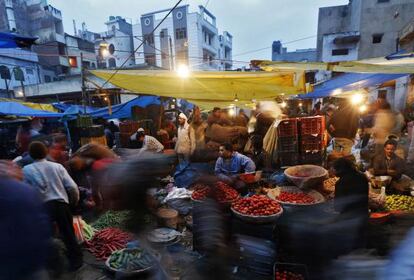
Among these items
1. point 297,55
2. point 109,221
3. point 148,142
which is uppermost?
point 297,55

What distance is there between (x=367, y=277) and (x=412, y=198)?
13.9 feet

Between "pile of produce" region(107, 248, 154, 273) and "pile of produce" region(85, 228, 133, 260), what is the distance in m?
0.57

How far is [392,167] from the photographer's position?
512 cm

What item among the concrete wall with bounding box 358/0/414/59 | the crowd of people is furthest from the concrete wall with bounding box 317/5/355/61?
the crowd of people

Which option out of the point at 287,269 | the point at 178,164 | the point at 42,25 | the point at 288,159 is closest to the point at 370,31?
the point at 288,159

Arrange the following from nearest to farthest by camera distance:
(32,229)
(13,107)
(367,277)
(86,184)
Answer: (367,277)
(32,229)
(86,184)
(13,107)

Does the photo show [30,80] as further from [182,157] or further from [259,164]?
[259,164]

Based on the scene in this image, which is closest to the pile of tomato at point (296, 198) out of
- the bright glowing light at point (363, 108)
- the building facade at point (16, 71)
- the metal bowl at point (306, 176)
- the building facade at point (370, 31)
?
the metal bowl at point (306, 176)

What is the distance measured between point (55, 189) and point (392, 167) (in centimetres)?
646

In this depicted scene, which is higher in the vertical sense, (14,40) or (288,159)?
(14,40)

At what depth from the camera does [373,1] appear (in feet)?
70.5

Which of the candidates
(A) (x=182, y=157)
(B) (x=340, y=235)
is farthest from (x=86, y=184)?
(B) (x=340, y=235)

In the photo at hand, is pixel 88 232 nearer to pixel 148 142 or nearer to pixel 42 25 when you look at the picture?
pixel 148 142

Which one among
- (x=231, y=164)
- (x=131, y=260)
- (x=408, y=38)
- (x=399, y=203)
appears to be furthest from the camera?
(x=408, y=38)
